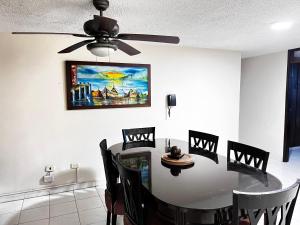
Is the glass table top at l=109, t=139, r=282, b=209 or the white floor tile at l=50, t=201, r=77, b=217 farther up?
the glass table top at l=109, t=139, r=282, b=209

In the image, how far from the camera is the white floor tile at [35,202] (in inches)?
111

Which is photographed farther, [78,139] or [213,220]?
[78,139]

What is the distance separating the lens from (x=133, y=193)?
59.4 inches

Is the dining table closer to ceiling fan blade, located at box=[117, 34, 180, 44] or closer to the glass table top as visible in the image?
the glass table top

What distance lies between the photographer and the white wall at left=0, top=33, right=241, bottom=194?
2.90m

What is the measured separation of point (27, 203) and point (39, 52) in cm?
201

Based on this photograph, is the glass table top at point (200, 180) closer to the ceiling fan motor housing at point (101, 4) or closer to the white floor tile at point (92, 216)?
the white floor tile at point (92, 216)

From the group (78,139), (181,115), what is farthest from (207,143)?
(78,139)

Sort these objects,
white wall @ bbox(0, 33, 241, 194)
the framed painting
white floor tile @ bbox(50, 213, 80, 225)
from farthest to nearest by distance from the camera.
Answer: the framed painting < white wall @ bbox(0, 33, 241, 194) < white floor tile @ bbox(50, 213, 80, 225)

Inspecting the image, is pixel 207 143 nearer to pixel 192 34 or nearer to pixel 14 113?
pixel 192 34

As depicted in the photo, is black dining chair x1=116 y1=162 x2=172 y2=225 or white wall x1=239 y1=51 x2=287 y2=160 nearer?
black dining chair x1=116 y1=162 x2=172 y2=225

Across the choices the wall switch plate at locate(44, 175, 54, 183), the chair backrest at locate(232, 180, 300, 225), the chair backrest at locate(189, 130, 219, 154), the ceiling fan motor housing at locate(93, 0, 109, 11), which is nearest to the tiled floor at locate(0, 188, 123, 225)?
the wall switch plate at locate(44, 175, 54, 183)

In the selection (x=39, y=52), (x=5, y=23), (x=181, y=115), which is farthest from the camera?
(x=181, y=115)

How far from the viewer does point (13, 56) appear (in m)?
2.86
